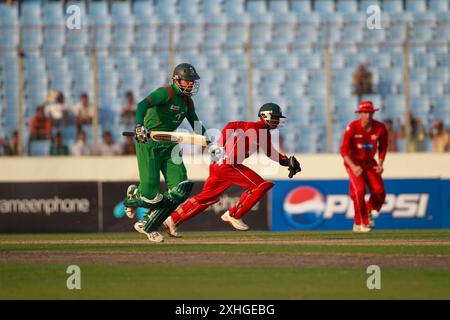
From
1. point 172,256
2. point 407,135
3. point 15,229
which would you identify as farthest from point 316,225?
point 172,256

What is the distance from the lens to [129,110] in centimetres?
2269

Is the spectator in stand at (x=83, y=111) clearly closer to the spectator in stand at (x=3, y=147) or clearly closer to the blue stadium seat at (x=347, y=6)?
the spectator in stand at (x=3, y=147)

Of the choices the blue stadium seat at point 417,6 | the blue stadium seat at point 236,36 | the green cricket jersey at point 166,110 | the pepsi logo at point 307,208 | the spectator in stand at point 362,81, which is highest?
the blue stadium seat at point 417,6

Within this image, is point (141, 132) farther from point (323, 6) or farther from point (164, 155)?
point (323, 6)

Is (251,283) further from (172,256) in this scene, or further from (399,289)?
(172,256)

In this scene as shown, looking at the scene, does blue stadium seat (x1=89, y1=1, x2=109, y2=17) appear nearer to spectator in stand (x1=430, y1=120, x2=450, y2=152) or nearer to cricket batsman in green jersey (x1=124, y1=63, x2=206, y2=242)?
spectator in stand (x1=430, y1=120, x2=450, y2=152)

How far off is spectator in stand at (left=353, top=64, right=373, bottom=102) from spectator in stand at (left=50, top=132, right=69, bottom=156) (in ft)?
21.6

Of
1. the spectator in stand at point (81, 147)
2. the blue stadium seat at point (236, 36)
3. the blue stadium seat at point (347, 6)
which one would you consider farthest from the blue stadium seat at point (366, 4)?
the spectator in stand at point (81, 147)

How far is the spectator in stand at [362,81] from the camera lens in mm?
22531

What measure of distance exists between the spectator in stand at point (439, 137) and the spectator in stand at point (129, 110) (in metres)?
6.56

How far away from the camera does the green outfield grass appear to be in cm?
Answer: 1008

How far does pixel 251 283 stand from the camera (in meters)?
10.7

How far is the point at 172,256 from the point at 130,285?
2682 mm

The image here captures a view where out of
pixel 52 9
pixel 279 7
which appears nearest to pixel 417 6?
pixel 279 7
